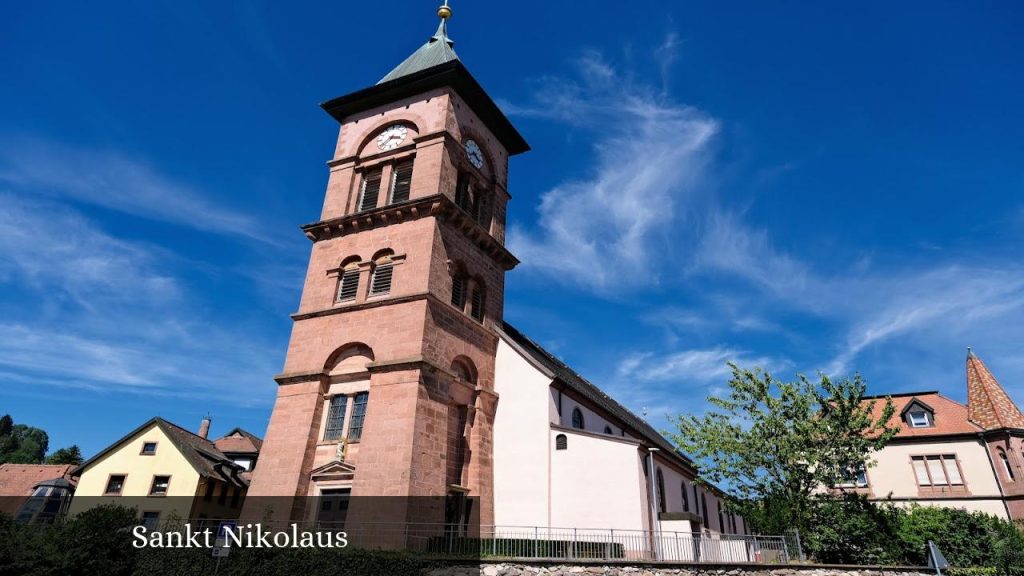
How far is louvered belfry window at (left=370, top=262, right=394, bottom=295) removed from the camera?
2428 cm

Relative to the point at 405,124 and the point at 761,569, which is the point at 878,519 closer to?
the point at 761,569

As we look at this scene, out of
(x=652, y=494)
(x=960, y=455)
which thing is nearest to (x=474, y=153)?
(x=652, y=494)

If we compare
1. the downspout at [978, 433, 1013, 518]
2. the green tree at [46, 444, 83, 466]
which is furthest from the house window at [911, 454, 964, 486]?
the green tree at [46, 444, 83, 466]

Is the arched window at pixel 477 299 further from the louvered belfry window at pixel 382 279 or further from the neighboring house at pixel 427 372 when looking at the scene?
the louvered belfry window at pixel 382 279

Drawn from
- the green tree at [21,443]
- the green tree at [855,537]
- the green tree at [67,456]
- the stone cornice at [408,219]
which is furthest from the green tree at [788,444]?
the green tree at [21,443]

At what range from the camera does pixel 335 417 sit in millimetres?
22188

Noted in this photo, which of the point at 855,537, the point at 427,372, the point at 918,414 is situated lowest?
the point at 855,537

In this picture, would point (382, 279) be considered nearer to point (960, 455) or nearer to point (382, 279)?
point (382, 279)

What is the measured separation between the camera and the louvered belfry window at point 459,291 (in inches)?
998

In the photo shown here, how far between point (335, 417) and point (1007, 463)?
35059mm

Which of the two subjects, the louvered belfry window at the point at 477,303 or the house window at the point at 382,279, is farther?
the louvered belfry window at the point at 477,303

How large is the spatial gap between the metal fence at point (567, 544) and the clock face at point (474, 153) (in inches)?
679

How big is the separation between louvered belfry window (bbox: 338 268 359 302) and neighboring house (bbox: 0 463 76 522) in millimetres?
25151

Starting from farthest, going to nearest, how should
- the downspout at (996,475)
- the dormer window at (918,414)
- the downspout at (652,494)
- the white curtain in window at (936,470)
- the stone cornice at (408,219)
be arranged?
the dormer window at (918,414) → the white curtain in window at (936,470) → the downspout at (996,475) → the stone cornice at (408,219) → the downspout at (652,494)
